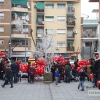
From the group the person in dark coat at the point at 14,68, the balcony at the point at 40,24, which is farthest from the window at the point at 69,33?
the person in dark coat at the point at 14,68

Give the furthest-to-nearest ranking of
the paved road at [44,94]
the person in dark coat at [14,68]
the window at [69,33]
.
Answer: the window at [69,33], the person in dark coat at [14,68], the paved road at [44,94]

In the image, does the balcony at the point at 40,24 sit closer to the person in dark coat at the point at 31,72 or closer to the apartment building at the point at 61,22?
the apartment building at the point at 61,22

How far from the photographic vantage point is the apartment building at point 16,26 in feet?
164

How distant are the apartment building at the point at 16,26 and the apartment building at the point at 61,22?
2.67m

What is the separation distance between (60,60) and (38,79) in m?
Result: 2.49

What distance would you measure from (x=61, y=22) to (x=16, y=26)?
9396 mm

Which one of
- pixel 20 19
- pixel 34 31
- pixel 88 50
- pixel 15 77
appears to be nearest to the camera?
pixel 15 77

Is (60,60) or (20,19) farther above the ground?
(20,19)

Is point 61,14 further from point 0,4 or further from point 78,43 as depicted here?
point 0,4

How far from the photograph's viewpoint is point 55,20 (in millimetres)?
55000

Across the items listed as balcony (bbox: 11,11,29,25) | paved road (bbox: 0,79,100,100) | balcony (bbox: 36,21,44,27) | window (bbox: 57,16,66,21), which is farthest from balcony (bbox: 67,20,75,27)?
paved road (bbox: 0,79,100,100)

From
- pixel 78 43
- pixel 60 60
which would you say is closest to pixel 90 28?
pixel 78 43

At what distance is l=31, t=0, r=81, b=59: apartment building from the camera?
54094 millimetres

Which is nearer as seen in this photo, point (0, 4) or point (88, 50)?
point (88, 50)
